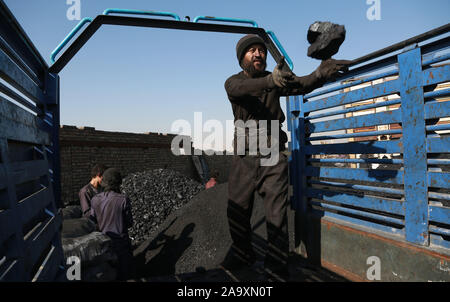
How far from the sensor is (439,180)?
1975 mm

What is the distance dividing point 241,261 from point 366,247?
1.09 meters

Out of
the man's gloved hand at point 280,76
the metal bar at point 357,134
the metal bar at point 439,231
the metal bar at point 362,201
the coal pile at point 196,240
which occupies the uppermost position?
the man's gloved hand at point 280,76

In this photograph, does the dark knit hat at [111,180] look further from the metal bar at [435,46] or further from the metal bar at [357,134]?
the metal bar at [435,46]

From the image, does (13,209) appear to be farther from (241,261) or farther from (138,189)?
(138,189)

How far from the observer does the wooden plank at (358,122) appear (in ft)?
7.47

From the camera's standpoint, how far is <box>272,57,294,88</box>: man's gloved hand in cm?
198

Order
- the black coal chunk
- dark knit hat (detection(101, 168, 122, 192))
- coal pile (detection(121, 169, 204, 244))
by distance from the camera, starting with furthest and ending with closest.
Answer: coal pile (detection(121, 169, 204, 244)) → dark knit hat (detection(101, 168, 122, 192)) → the black coal chunk

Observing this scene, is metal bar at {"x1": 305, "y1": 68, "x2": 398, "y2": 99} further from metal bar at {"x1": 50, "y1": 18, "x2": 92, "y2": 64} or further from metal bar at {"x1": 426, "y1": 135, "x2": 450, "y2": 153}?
metal bar at {"x1": 50, "y1": 18, "x2": 92, "y2": 64}

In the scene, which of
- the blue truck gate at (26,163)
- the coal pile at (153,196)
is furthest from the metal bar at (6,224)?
the coal pile at (153,196)

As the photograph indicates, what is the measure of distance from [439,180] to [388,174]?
391mm

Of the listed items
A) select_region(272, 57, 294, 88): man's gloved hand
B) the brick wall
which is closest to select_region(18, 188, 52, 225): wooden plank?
select_region(272, 57, 294, 88): man's gloved hand

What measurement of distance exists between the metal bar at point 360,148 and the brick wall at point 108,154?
9817 mm
